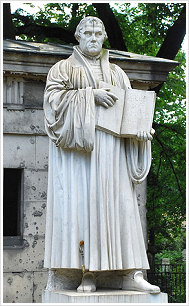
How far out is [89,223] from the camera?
9656 millimetres

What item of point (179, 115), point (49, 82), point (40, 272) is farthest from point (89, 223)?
point (179, 115)

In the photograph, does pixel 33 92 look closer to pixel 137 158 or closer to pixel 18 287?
pixel 18 287

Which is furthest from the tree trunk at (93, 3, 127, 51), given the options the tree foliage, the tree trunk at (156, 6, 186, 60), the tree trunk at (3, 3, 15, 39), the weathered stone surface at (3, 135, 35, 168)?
the weathered stone surface at (3, 135, 35, 168)

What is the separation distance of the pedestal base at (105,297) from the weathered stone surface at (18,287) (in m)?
3.11

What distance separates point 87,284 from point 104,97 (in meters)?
2.26

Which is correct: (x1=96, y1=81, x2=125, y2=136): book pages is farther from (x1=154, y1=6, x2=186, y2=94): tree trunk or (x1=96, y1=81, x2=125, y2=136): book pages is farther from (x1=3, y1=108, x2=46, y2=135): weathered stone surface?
(x1=154, y1=6, x2=186, y2=94): tree trunk

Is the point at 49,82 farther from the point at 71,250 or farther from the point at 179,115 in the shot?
the point at 179,115

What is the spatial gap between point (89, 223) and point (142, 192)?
4.53 metres

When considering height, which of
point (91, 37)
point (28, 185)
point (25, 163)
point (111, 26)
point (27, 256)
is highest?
point (111, 26)

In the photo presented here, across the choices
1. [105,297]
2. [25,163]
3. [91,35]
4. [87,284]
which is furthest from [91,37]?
[25,163]

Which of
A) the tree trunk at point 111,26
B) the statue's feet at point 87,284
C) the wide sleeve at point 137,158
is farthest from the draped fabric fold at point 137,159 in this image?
the tree trunk at point 111,26

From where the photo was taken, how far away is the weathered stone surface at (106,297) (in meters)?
9.20

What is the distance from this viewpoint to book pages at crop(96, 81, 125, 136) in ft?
32.5

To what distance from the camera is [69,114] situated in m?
9.77
